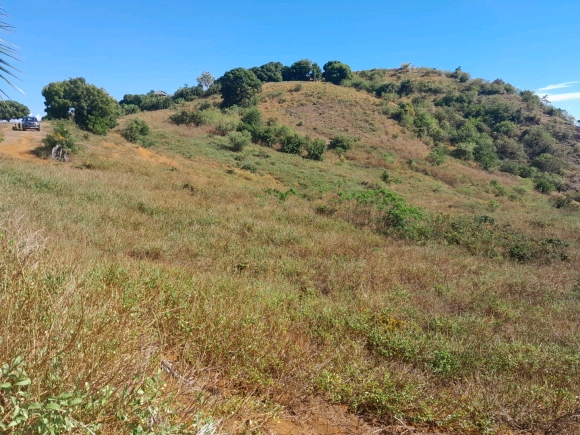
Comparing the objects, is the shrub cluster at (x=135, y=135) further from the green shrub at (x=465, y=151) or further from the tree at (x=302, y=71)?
the tree at (x=302, y=71)

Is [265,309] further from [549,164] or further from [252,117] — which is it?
[549,164]

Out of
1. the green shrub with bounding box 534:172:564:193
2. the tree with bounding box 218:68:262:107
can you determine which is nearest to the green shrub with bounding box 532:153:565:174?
the green shrub with bounding box 534:172:564:193

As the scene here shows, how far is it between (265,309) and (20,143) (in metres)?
19.6

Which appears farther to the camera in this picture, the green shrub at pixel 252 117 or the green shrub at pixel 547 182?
the green shrub at pixel 252 117

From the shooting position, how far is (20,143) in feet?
59.5

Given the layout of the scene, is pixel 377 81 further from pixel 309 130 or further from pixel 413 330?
pixel 413 330

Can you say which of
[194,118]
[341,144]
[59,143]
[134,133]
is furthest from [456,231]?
[194,118]

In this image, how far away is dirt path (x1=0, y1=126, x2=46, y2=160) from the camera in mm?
16188

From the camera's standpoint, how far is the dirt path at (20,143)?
16188mm

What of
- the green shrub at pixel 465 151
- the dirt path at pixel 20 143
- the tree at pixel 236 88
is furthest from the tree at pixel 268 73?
the dirt path at pixel 20 143

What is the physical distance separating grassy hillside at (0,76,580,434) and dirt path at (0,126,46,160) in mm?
2292

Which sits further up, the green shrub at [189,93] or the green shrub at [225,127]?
the green shrub at [189,93]

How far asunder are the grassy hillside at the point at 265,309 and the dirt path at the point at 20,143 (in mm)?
2292

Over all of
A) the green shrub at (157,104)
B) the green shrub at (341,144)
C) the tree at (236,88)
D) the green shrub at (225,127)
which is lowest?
the green shrub at (341,144)
